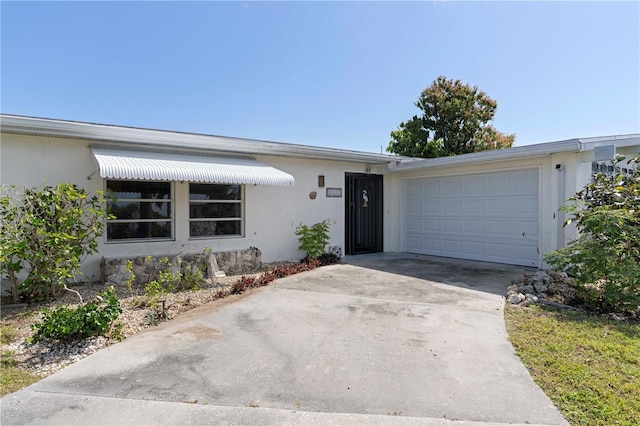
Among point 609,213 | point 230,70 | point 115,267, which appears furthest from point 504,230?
point 230,70

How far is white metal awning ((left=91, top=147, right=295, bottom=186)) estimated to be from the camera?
808 centimetres

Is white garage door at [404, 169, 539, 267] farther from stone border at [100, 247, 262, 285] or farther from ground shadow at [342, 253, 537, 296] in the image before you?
stone border at [100, 247, 262, 285]

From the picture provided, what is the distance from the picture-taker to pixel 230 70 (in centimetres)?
1630

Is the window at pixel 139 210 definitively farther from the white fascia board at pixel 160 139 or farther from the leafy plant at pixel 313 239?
the leafy plant at pixel 313 239

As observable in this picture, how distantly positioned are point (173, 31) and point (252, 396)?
1380 cm

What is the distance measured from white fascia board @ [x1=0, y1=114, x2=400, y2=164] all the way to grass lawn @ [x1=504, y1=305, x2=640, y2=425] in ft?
26.5

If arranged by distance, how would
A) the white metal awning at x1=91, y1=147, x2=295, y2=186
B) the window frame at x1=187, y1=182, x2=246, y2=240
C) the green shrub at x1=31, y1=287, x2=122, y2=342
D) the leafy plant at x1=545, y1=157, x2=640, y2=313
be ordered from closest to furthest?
the green shrub at x1=31, y1=287, x2=122, y2=342, the leafy plant at x1=545, y1=157, x2=640, y2=313, the white metal awning at x1=91, y1=147, x2=295, y2=186, the window frame at x1=187, y1=182, x2=246, y2=240

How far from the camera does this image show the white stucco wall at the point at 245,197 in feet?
27.9

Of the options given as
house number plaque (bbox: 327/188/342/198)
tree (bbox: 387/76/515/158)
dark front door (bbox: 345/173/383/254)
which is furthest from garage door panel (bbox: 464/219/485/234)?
tree (bbox: 387/76/515/158)

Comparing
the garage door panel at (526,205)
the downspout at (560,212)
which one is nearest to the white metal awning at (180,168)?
the garage door panel at (526,205)

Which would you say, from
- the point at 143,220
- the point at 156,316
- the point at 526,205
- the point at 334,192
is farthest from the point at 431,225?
the point at 156,316

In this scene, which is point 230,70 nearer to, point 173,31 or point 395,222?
point 173,31

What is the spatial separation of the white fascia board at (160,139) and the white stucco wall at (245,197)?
459 mm

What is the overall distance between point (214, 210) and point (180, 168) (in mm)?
2563
